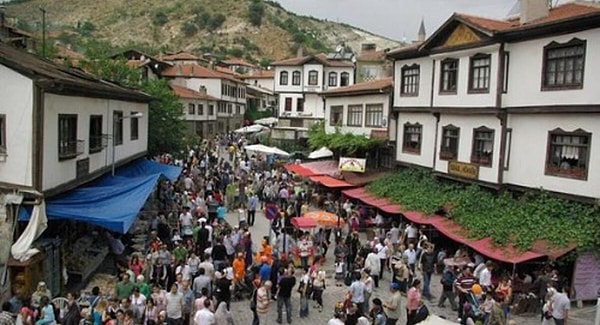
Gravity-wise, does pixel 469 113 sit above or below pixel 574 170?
above

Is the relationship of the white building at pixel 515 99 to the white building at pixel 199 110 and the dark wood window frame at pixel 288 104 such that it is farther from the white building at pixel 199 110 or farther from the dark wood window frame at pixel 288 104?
the dark wood window frame at pixel 288 104

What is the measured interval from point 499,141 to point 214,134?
176 feet

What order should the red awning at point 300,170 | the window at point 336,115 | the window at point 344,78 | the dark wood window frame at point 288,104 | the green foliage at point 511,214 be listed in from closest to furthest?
the green foliage at point 511,214, the red awning at point 300,170, the window at point 336,115, the window at point 344,78, the dark wood window frame at point 288,104

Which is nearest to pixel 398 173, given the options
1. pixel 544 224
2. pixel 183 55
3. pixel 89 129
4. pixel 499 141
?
pixel 499 141

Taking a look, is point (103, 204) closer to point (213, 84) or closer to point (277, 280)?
point (277, 280)

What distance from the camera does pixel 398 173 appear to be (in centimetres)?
3027

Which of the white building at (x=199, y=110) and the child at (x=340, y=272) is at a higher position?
the white building at (x=199, y=110)

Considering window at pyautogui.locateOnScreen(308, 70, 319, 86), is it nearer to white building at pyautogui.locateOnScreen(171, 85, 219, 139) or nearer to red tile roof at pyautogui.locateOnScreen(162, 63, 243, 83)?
white building at pyautogui.locateOnScreen(171, 85, 219, 139)

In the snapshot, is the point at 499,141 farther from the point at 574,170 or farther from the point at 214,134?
the point at 214,134

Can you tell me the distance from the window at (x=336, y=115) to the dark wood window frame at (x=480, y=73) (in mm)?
15057

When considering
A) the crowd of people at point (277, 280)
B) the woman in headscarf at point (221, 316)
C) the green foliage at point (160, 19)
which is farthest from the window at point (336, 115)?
the green foliage at point (160, 19)

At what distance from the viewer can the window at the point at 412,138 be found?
29.8 meters

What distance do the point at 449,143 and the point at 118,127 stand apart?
48.1ft

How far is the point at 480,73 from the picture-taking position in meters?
24.2
